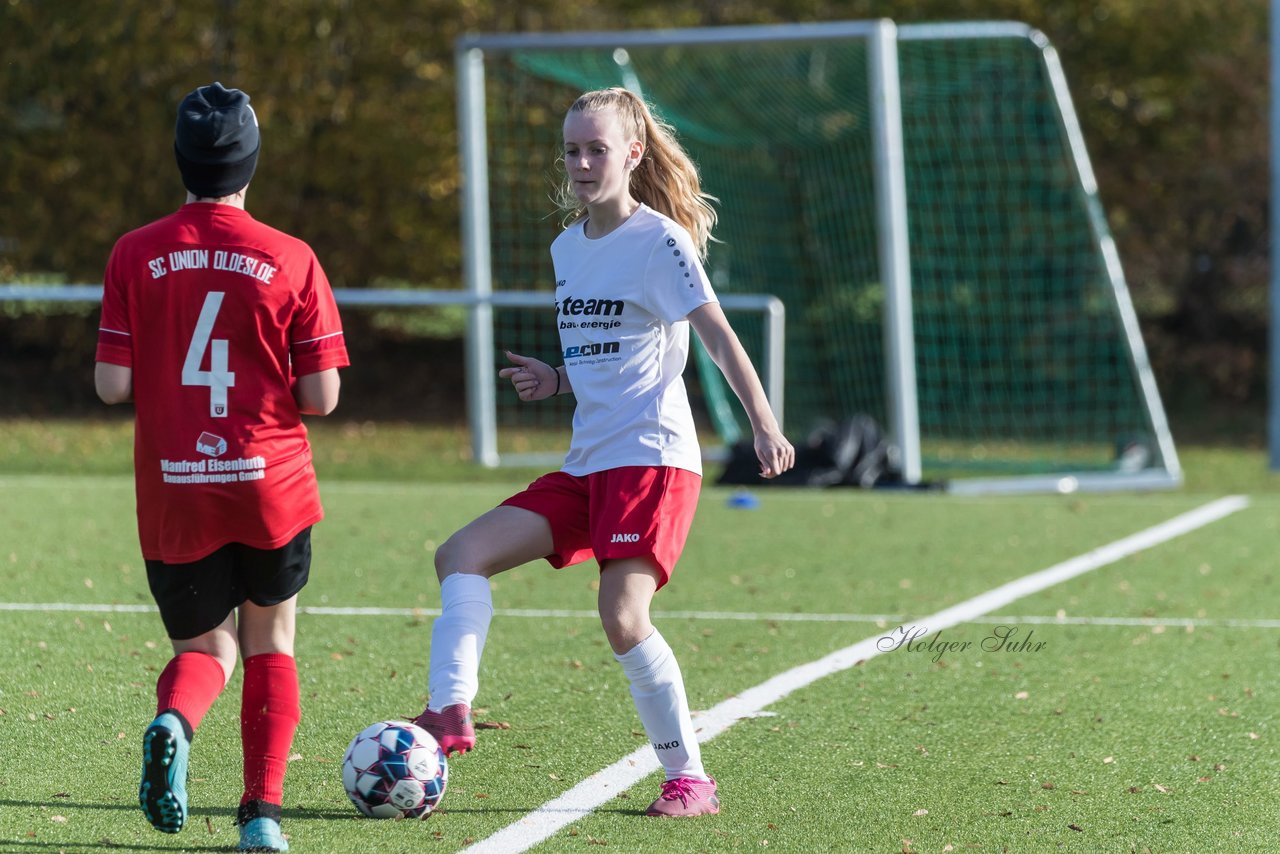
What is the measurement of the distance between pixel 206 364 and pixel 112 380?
204mm

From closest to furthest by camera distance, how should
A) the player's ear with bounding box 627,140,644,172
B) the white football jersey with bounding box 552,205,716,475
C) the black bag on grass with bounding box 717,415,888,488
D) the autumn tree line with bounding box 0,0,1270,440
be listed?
the white football jersey with bounding box 552,205,716,475 → the player's ear with bounding box 627,140,644,172 → the black bag on grass with bounding box 717,415,888,488 → the autumn tree line with bounding box 0,0,1270,440

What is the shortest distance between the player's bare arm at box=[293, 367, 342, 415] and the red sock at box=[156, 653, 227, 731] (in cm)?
57

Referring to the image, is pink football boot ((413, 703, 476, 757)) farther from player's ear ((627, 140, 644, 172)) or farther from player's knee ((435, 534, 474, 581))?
player's ear ((627, 140, 644, 172))

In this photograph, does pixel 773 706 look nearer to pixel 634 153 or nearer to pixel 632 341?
pixel 632 341

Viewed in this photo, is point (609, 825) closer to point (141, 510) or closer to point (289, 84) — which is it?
point (141, 510)

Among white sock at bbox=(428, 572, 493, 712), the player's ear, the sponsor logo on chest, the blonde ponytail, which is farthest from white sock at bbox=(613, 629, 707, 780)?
the player's ear

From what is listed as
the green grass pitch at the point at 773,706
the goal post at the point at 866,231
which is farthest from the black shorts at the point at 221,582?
the goal post at the point at 866,231

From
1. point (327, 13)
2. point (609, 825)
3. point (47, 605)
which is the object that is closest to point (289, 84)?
point (327, 13)

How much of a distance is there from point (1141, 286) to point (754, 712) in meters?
16.7

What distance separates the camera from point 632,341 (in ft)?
13.2

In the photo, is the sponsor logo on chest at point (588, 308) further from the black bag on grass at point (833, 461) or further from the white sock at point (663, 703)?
the black bag on grass at point (833, 461)

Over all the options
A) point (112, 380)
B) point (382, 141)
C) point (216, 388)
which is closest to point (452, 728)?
point (216, 388)

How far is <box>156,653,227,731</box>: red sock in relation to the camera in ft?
11.4

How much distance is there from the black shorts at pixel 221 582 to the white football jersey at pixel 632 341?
2.52 ft
